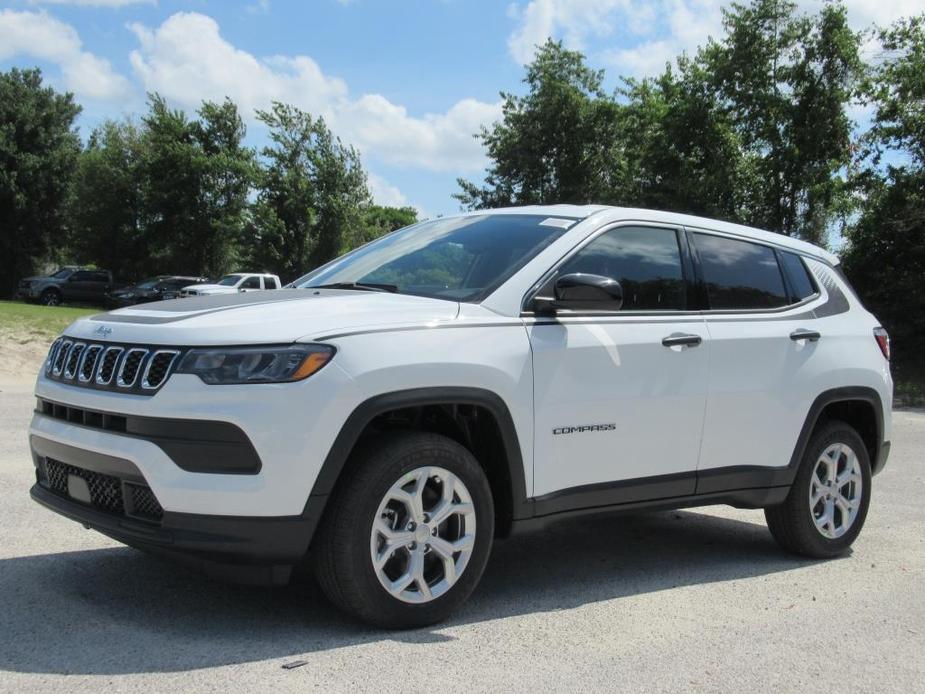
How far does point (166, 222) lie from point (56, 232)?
5405 millimetres

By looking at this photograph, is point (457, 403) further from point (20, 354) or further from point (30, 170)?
point (30, 170)

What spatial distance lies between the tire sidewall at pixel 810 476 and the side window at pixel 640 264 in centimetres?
133

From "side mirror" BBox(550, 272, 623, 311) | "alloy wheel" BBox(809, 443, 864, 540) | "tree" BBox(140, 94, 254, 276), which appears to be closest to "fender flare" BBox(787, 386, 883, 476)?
"alloy wheel" BBox(809, 443, 864, 540)

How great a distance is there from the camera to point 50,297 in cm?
4009

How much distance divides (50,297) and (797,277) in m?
39.8

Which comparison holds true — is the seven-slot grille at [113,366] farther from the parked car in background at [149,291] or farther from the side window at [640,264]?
the parked car in background at [149,291]

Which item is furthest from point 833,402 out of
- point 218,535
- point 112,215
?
point 112,215

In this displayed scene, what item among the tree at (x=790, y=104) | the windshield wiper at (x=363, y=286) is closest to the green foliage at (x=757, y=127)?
the tree at (x=790, y=104)

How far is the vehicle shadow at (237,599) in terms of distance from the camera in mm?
3543

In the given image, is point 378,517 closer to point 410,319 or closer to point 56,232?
point 410,319

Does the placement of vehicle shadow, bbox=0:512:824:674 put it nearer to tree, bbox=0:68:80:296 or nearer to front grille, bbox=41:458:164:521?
A: front grille, bbox=41:458:164:521

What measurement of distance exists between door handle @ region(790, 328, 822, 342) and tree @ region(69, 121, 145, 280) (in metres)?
48.5

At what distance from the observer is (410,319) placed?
12.7 ft

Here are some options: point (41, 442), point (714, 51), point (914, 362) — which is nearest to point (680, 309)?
point (41, 442)
